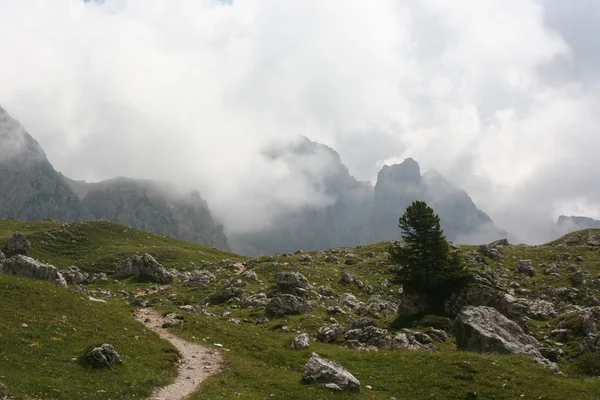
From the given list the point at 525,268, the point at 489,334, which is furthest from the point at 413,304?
the point at 525,268

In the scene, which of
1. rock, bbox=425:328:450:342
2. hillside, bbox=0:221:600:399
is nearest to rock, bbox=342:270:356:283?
hillside, bbox=0:221:600:399

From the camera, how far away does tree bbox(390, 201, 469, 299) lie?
170 feet

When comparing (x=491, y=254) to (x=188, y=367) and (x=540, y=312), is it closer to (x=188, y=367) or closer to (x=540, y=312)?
(x=540, y=312)

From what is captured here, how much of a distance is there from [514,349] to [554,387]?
28.5ft

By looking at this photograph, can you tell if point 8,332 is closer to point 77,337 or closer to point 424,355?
point 77,337

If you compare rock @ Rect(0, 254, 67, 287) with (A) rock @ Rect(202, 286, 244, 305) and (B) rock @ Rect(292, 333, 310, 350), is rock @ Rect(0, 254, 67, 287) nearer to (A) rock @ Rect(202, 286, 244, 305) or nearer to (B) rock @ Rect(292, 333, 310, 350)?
(A) rock @ Rect(202, 286, 244, 305)

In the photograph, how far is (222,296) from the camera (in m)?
64.2

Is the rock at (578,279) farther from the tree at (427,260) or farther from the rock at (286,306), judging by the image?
the rock at (286,306)

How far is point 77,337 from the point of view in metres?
29.8

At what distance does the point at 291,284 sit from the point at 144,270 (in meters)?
36.7

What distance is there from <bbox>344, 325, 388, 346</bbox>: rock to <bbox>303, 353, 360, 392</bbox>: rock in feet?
43.5

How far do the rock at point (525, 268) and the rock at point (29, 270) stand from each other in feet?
268

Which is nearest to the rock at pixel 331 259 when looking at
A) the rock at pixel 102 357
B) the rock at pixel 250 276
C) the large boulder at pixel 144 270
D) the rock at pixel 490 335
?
the rock at pixel 250 276

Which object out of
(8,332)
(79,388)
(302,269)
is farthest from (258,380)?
(302,269)
